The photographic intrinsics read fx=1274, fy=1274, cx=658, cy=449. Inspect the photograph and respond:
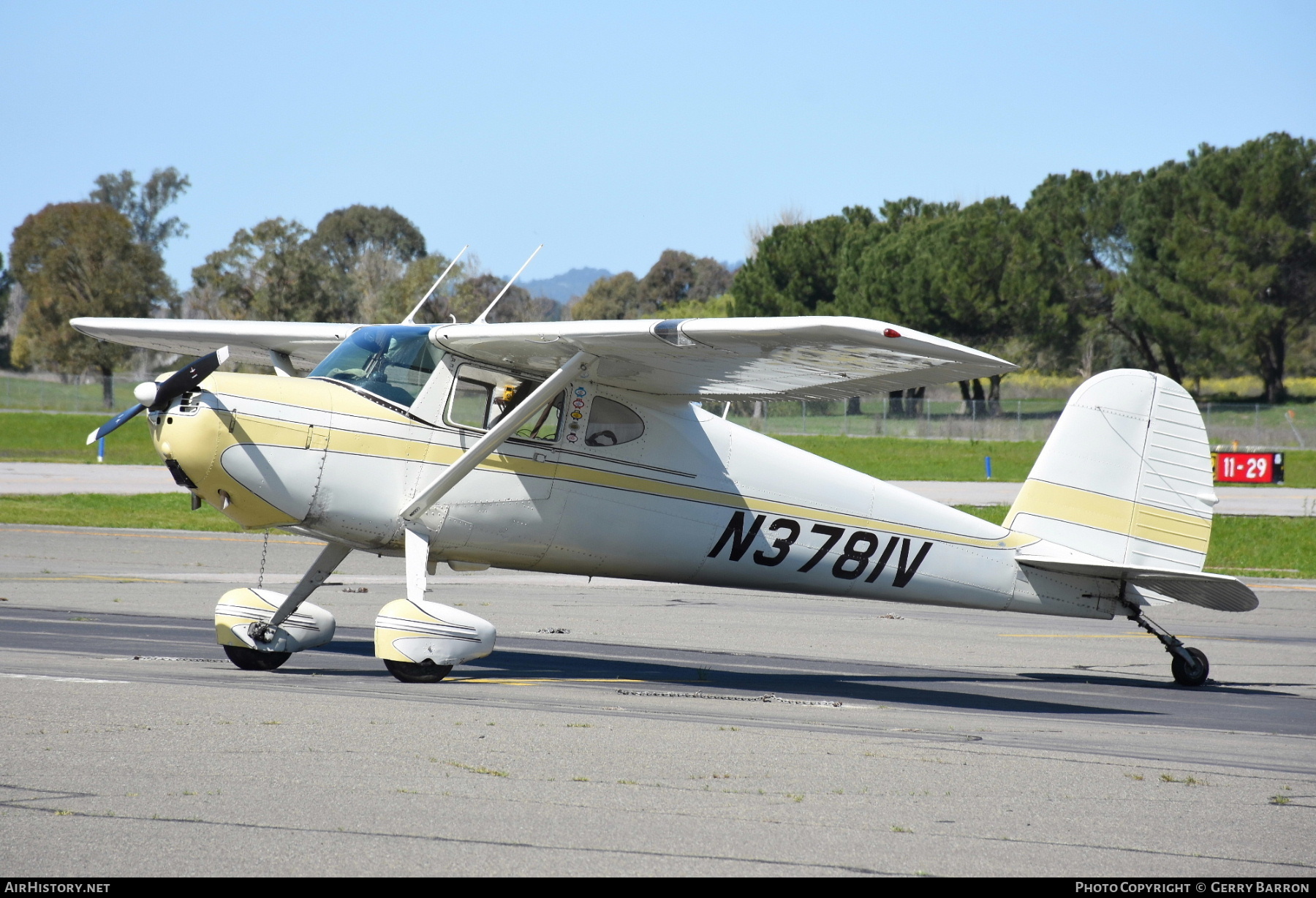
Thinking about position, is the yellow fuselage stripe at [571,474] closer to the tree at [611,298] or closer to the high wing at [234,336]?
the high wing at [234,336]

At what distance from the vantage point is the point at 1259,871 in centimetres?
474

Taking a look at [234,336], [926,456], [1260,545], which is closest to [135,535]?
[234,336]

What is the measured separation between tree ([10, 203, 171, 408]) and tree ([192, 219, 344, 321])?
13.4m

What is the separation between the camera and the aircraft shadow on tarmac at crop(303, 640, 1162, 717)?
380 inches

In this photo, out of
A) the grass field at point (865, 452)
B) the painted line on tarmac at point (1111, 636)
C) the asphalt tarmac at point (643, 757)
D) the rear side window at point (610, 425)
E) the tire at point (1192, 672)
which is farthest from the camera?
the grass field at point (865, 452)

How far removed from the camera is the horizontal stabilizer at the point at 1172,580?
1047 centimetres

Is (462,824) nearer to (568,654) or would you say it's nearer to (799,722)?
(799,722)

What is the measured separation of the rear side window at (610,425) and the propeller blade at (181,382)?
2.84 metres

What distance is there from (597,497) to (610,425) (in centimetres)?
58

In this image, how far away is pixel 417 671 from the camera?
909 centimetres

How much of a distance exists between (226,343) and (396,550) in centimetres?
354

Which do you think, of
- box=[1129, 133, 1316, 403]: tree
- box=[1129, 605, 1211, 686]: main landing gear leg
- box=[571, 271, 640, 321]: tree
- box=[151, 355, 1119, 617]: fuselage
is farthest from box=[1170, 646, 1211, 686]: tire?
box=[571, 271, 640, 321]: tree

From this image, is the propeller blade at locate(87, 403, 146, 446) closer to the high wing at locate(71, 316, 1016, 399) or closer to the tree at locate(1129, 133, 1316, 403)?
the high wing at locate(71, 316, 1016, 399)

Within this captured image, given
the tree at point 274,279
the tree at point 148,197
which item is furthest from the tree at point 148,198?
the tree at point 274,279
